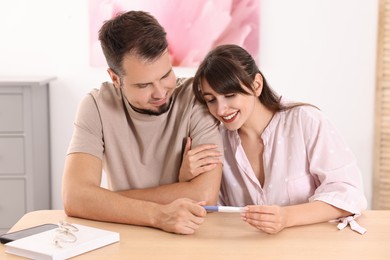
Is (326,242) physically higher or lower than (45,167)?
higher

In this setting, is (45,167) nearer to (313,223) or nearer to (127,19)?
(127,19)

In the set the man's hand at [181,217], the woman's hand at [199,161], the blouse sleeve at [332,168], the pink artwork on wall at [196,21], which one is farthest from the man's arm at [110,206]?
the pink artwork on wall at [196,21]

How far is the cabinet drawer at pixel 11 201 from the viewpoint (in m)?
3.81

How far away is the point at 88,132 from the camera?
2127mm

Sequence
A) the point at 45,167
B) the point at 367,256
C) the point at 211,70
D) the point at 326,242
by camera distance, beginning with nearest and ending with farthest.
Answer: the point at 367,256 < the point at 326,242 < the point at 211,70 < the point at 45,167

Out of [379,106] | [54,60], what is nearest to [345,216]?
[379,106]

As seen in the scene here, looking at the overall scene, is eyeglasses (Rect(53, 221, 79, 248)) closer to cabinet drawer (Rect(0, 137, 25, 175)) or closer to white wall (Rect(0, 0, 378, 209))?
cabinet drawer (Rect(0, 137, 25, 175))

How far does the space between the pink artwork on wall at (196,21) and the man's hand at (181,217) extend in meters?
2.42

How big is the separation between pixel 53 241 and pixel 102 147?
0.53 metres

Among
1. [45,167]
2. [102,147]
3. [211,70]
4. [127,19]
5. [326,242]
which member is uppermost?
[127,19]

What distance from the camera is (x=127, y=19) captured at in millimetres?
2064

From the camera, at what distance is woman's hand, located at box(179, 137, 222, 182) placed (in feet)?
6.71

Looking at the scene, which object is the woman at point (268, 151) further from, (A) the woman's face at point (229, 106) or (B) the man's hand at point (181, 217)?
(B) the man's hand at point (181, 217)

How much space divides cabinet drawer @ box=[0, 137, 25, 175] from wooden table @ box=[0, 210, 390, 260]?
1.95 m
